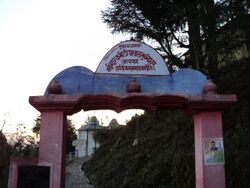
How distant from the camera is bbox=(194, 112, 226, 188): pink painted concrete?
7.64m

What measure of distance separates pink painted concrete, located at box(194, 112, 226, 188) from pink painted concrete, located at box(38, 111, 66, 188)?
2562 mm

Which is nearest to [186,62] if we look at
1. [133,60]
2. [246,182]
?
[246,182]

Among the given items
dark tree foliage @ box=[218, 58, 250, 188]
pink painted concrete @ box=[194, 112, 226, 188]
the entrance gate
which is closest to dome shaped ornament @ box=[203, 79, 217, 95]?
the entrance gate

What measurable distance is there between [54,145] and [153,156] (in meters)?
9.75

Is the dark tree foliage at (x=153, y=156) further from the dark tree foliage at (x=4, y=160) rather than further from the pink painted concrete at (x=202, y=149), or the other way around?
the dark tree foliage at (x=4, y=160)

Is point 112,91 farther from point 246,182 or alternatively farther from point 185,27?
point 185,27

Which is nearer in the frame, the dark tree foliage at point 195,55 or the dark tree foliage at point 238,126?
the dark tree foliage at point 238,126

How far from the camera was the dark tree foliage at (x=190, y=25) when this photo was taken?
1275 centimetres

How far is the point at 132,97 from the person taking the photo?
7.75m

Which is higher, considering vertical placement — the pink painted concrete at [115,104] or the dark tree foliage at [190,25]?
the dark tree foliage at [190,25]

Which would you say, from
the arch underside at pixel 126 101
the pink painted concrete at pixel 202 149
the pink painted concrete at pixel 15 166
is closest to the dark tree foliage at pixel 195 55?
the pink painted concrete at pixel 202 149

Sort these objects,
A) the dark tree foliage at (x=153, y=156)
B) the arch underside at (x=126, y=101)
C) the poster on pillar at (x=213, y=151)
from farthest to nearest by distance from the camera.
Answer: the dark tree foliage at (x=153, y=156), the poster on pillar at (x=213, y=151), the arch underside at (x=126, y=101)

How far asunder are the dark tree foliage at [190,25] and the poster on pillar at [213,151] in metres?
5.66

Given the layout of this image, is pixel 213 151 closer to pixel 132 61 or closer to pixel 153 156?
pixel 132 61
